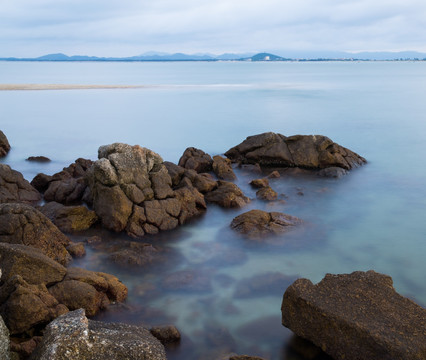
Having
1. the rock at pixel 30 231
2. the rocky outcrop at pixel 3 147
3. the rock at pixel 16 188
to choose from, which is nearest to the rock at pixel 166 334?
the rock at pixel 30 231

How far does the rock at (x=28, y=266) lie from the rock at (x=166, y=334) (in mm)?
1976

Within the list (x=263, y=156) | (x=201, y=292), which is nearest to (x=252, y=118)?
(x=263, y=156)

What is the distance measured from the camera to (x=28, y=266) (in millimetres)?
8102

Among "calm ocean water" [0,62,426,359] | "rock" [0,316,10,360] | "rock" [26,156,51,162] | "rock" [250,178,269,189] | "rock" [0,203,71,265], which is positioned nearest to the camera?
"rock" [0,316,10,360]

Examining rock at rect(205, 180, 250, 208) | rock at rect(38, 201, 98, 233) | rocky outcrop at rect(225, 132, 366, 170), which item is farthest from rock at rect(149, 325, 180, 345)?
rocky outcrop at rect(225, 132, 366, 170)

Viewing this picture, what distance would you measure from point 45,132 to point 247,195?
750 inches

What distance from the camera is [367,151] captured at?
23.6m

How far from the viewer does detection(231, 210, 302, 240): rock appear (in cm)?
1233

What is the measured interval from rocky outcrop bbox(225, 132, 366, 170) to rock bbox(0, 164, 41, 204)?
884 cm

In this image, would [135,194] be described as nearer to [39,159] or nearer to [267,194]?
[267,194]

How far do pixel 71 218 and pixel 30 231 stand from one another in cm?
255

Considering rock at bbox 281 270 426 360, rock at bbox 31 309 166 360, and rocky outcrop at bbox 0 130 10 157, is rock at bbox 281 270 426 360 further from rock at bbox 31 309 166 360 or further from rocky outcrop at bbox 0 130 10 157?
rocky outcrop at bbox 0 130 10 157

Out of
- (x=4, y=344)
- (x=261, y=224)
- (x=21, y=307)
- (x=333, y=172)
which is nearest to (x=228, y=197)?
(x=261, y=224)

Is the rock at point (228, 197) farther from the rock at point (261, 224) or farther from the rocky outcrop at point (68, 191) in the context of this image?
the rocky outcrop at point (68, 191)
